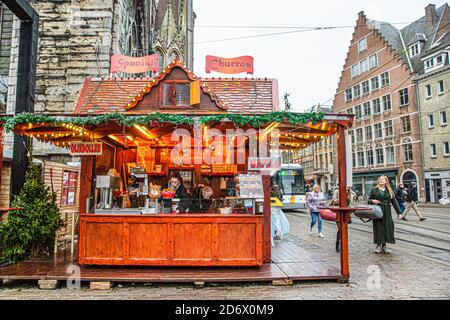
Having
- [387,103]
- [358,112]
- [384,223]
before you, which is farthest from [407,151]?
[384,223]

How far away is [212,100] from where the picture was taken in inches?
307

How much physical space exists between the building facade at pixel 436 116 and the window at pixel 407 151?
Answer: 169cm

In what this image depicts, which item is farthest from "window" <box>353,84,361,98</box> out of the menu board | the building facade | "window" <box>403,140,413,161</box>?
the menu board

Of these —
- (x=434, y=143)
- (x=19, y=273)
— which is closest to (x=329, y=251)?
(x=19, y=273)

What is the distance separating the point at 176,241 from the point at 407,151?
34449mm

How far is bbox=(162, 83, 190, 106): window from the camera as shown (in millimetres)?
7699

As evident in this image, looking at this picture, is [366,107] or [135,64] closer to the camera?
[135,64]

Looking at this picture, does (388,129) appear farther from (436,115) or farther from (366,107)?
(436,115)

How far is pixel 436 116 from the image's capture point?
31.2 m

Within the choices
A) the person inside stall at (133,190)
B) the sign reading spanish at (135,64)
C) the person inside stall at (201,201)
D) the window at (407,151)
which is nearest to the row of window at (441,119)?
the window at (407,151)

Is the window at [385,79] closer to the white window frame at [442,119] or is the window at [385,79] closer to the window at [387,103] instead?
the window at [387,103]

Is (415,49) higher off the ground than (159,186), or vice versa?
(415,49)

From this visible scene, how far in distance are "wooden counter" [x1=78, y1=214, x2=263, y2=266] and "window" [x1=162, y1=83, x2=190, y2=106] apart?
110 inches
